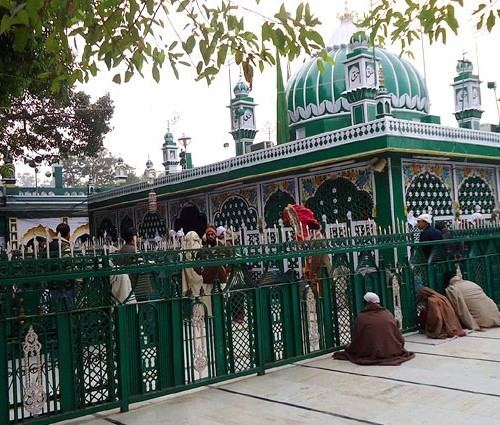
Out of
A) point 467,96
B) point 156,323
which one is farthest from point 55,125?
point 467,96

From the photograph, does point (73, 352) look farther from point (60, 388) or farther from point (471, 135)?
point (471, 135)

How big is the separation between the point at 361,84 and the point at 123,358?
9712 millimetres

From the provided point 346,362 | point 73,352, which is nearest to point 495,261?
point 346,362

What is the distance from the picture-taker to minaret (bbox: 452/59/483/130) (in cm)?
1762

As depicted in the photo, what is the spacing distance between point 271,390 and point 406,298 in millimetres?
3039

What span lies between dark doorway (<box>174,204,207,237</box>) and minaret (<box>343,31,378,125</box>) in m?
6.41

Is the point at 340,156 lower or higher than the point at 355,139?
lower

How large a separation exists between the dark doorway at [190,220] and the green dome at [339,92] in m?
4.00

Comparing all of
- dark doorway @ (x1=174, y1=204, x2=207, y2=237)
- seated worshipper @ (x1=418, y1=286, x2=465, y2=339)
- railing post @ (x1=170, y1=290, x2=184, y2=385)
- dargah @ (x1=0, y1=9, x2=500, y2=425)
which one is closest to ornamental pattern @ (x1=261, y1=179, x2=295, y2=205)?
dargah @ (x1=0, y1=9, x2=500, y2=425)

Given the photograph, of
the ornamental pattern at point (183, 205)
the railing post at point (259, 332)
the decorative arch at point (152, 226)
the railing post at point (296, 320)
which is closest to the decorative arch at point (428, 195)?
the railing post at point (296, 320)

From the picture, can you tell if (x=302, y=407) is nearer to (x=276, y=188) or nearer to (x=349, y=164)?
(x=349, y=164)

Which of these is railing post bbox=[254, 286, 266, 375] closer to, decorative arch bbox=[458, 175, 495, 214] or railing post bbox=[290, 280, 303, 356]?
railing post bbox=[290, 280, 303, 356]

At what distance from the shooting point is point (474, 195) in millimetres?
13836

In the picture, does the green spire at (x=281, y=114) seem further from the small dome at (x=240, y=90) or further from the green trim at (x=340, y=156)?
the green trim at (x=340, y=156)
